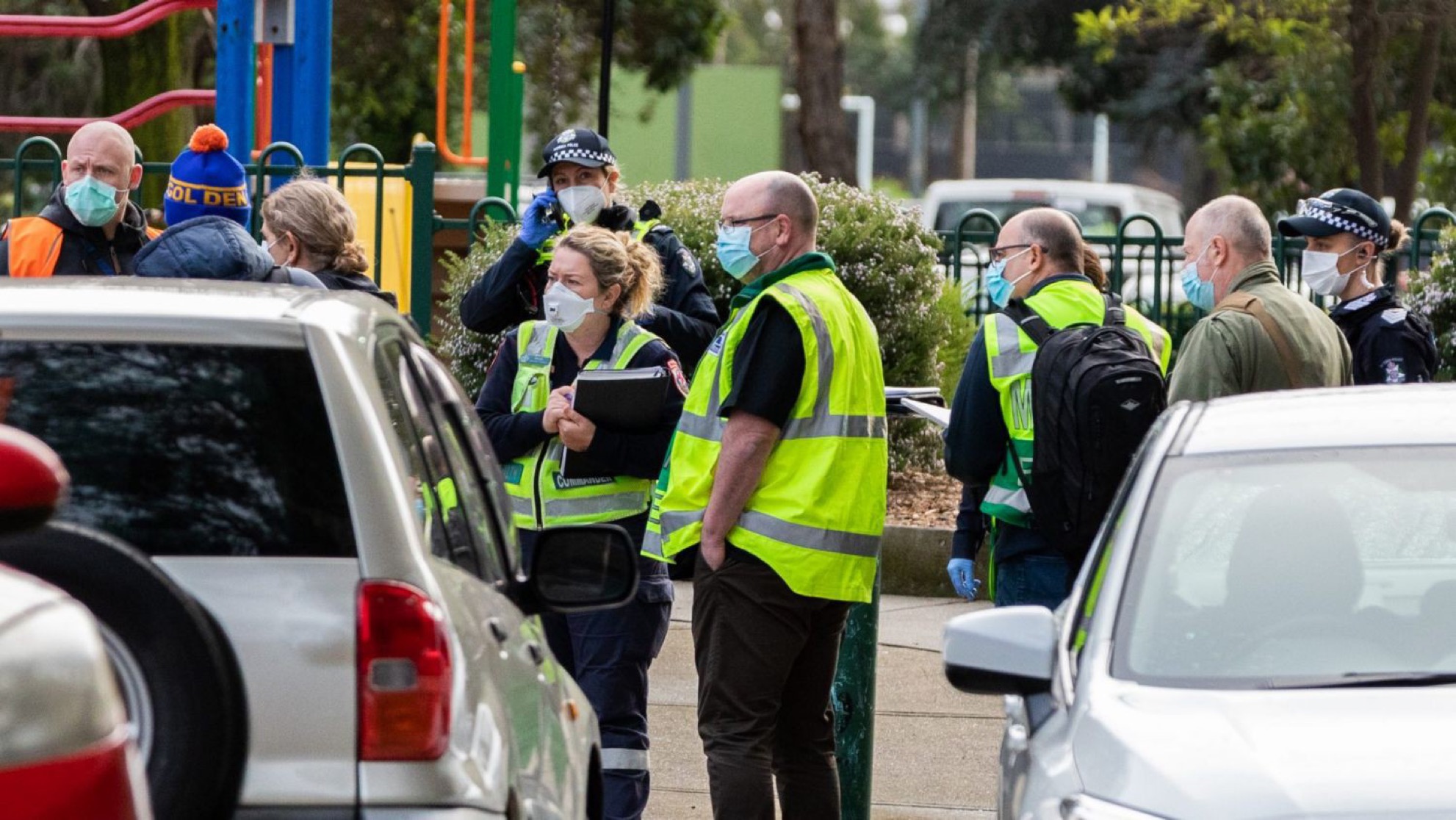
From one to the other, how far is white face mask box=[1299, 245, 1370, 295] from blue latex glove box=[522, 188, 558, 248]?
2409 millimetres

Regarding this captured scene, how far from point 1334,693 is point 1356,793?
17.5 inches

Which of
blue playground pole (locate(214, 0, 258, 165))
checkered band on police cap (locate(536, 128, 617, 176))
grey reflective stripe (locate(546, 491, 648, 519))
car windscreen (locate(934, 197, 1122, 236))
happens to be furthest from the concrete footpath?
car windscreen (locate(934, 197, 1122, 236))

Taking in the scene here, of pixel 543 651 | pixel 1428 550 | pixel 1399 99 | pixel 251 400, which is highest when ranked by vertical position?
pixel 1399 99

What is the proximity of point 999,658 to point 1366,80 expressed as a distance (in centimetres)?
1421

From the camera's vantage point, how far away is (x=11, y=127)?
1136 cm

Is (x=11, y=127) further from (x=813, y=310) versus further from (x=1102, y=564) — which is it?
(x=1102, y=564)

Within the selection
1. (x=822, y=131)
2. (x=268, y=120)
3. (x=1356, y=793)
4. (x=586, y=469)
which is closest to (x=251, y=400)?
(x=1356, y=793)

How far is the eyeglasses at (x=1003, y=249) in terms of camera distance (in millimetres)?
6004

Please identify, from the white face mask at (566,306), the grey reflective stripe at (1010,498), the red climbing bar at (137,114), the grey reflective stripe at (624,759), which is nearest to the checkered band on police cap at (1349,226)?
the grey reflective stripe at (1010,498)

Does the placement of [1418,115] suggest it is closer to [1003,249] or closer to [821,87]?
[821,87]

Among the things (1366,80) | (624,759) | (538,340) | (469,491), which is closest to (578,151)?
(538,340)

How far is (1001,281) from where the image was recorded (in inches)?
243

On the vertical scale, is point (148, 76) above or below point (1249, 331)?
above

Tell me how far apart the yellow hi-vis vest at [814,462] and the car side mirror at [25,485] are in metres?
3.32
